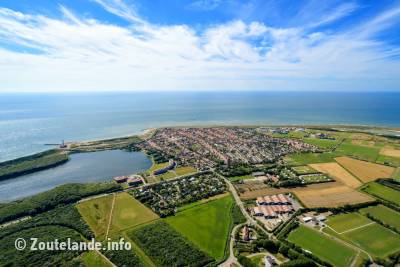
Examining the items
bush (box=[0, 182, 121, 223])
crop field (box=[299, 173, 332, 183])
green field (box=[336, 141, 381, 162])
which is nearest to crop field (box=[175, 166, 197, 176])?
bush (box=[0, 182, 121, 223])

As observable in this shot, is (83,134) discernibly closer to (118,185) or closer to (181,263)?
(118,185)

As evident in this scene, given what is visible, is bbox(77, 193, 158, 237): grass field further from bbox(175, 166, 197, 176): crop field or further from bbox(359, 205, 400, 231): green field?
bbox(359, 205, 400, 231): green field

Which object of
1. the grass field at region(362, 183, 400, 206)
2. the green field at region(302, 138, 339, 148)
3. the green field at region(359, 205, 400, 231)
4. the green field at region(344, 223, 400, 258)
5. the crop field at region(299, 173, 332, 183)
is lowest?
the green field at region(344, 223, 400, 258)

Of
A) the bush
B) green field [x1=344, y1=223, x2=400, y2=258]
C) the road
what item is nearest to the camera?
the road

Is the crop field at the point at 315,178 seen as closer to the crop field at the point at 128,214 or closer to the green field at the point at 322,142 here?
the green field at the point at 322,142

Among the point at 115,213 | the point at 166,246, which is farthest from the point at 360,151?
the point at 115,213

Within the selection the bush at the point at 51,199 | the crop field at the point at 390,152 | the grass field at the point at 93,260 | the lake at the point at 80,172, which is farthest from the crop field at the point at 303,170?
the grass field at the point at 93,260

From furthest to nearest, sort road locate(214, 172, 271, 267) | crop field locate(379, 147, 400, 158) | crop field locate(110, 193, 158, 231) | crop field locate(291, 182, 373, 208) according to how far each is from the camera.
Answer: crop field locate(379, 147, 400, 158), crop field locate(291, 182, 373, 208), crop field locate(110, 193, 158, 231), road locate(214, 172, 271, 267)

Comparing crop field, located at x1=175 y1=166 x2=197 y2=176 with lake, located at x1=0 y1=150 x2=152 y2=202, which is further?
crop field, located at x1=175 y1=166 x2=197 y2=176

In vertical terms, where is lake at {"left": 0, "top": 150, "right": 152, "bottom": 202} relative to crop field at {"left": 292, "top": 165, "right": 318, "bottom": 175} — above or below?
below
